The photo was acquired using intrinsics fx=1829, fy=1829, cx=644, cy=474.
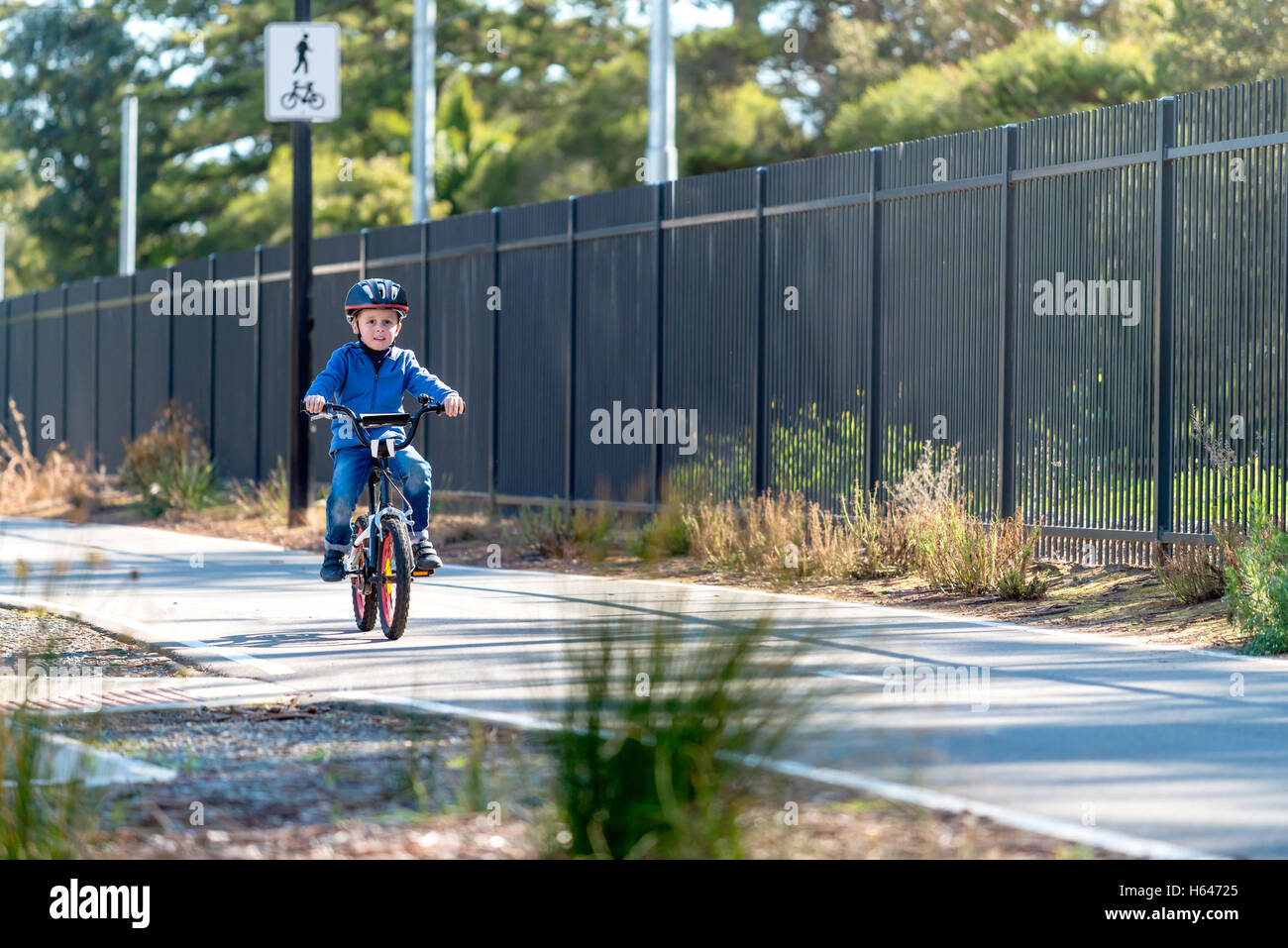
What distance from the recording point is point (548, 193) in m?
43.2

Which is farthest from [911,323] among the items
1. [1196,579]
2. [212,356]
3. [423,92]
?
[423,92]

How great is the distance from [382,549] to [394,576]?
0.58 ft

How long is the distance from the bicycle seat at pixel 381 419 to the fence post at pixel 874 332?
5044 mm

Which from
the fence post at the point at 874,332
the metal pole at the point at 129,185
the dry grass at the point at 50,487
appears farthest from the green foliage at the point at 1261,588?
the metal pole at the point at 129,185

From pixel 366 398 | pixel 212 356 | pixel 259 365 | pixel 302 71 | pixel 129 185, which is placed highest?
pixel 129 185

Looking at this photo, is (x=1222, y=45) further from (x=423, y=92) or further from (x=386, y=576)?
(x=386, y=576)

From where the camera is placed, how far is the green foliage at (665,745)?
4605 millimetres

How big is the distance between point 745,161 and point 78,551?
27.5 meters

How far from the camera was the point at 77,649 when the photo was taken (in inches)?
373

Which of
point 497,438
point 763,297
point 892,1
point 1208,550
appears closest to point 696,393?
point 763,297

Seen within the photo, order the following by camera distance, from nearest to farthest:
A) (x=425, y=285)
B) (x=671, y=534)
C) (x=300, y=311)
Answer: (x=671, y=534)
(x=300, y=311)
(x=425, y=285)

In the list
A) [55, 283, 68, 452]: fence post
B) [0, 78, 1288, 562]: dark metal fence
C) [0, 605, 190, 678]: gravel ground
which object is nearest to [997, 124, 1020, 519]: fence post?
[0, 78, 1288, 562]: dark metal fence

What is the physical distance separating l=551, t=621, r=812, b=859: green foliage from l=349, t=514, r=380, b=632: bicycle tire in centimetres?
458
